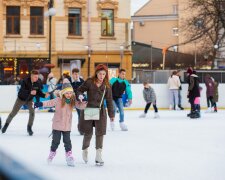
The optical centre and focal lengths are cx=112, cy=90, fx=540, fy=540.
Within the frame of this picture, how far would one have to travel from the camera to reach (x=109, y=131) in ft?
40.4

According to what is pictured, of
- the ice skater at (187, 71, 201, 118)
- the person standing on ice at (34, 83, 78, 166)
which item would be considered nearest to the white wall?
the ice skater at (187, 71, 201, 118)

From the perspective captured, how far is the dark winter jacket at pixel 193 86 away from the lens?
16734 millimetres

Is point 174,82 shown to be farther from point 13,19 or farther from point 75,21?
point 13,19

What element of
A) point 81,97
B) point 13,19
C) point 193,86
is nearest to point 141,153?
point 81,97

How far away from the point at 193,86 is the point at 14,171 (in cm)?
1590

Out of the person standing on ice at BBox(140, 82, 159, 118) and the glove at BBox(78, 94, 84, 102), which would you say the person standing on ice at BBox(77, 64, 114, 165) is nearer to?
the glove at BBox(78, 94, 84, 102)

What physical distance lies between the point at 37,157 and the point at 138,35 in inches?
2046

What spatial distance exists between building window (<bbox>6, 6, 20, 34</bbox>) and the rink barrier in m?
31.7

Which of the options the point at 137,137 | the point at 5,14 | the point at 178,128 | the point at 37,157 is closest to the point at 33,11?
the point at 5,14

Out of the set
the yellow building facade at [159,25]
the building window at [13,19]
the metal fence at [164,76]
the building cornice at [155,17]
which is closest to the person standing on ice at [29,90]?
the metal fence at [164,76]

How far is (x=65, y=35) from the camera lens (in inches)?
1304

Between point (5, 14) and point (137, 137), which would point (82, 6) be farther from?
point (137, 137)

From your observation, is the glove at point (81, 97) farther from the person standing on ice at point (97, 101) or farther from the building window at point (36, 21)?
the building window at point (36, 21)

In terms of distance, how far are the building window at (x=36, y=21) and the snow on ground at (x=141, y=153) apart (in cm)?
2000
